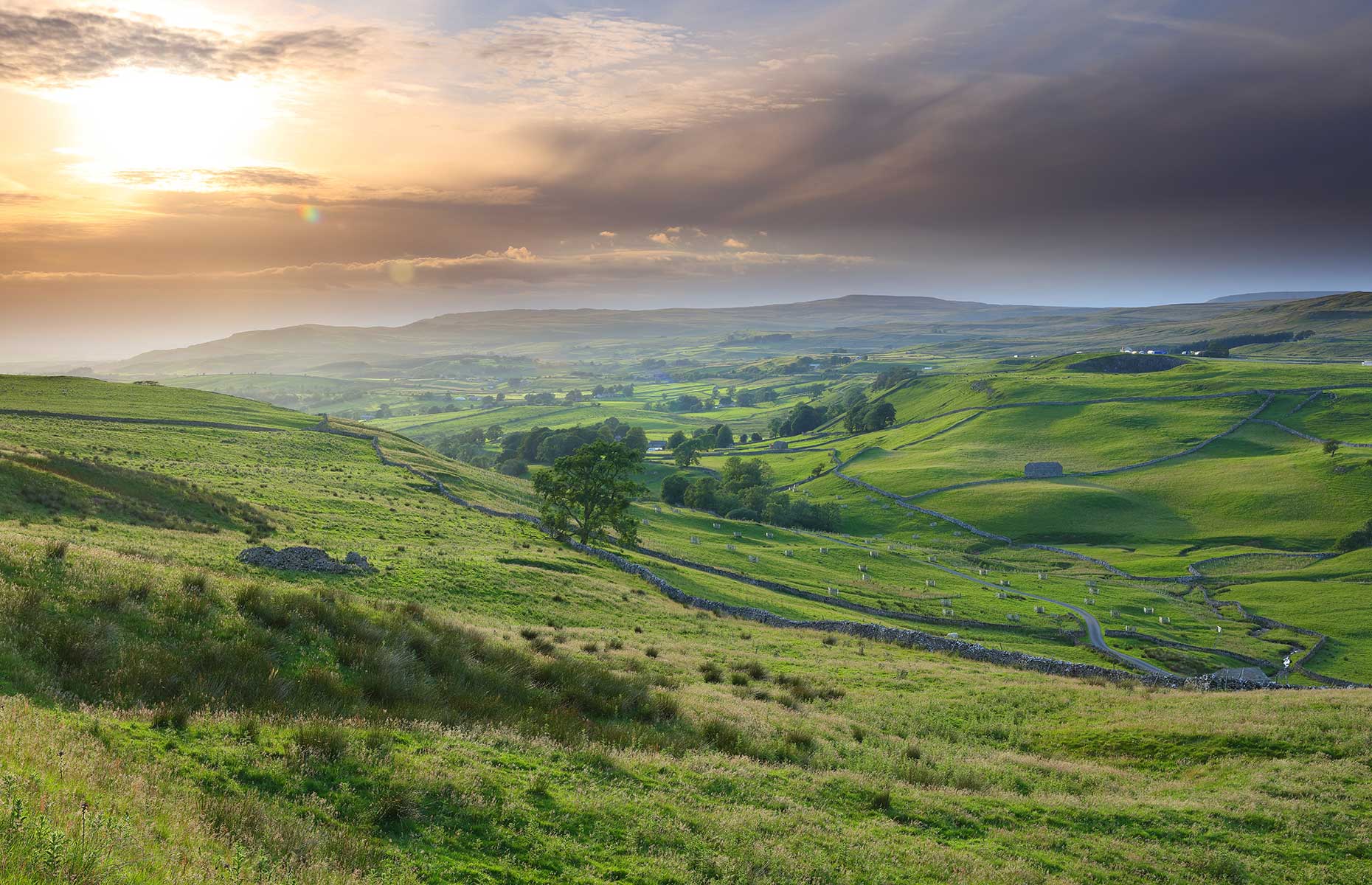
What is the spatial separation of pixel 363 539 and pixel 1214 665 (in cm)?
6434

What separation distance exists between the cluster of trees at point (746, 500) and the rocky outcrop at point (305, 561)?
81.7 meters

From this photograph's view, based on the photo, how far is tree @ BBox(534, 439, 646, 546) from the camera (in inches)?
2387

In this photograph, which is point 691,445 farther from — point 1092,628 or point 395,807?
point 395,807

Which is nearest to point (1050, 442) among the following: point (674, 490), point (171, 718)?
point (674, 490)

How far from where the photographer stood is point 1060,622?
61.2 m

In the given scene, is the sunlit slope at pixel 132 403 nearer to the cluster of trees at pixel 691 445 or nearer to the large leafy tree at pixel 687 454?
the large leafy tree at pixel 687 454

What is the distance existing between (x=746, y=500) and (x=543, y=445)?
2339 inches

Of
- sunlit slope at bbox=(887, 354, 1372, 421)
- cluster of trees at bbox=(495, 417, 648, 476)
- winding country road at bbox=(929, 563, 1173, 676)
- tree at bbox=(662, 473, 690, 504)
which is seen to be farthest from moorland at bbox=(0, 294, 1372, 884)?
sunlit slope at bbox=(887, 354, 1372, 421)

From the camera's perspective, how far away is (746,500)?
115375 millimetres

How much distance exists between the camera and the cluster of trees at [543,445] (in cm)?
14762

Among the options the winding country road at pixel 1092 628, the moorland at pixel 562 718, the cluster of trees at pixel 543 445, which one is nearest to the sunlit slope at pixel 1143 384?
the cluster of trees at pixel 543 445

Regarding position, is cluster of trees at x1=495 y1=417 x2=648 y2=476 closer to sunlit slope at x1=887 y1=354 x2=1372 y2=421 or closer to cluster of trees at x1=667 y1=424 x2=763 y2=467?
cluster of trees at x1=667 y1=424 x2=763 y2=467

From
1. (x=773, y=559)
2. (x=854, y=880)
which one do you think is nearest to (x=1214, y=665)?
(x=773, y=559)

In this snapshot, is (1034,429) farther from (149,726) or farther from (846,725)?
(149,726)
